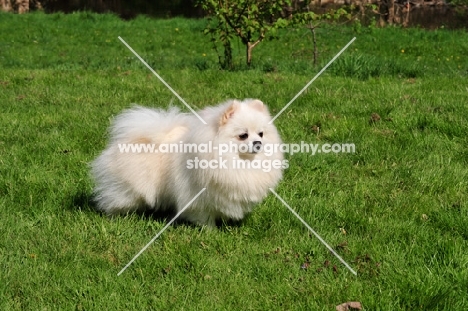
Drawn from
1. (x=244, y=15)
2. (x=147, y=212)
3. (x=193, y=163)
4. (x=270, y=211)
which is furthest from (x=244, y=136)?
(x=244, y=15)

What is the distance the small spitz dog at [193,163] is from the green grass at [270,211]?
20cm

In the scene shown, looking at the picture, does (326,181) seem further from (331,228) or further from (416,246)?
(416,246)

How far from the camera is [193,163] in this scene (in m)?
3.80

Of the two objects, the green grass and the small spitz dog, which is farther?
the small spitz dog

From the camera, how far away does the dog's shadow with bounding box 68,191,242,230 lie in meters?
4.19

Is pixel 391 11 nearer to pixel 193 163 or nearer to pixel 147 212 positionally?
pixel 147 212

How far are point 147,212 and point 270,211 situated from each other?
1012mm

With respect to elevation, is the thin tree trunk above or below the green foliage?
below

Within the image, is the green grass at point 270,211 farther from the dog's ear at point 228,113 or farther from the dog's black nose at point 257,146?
the dog's ear at point 228,113

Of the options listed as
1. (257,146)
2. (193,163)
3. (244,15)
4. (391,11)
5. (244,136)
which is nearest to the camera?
(257,146)

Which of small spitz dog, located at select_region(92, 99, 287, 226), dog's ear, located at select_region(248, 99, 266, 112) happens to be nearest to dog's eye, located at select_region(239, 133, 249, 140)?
small spitz dog, located at select_region(92, 99, 287, 226)

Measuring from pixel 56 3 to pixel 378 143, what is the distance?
25.1 m

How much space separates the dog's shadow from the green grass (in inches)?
1.2

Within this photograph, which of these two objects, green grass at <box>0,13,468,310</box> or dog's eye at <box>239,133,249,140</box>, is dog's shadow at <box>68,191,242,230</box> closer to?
green grass at <box>0,13,468,310</box>
